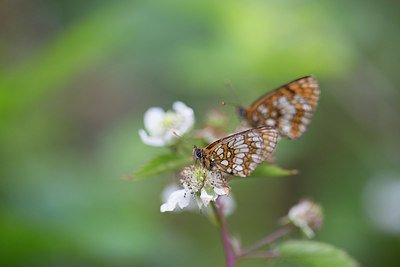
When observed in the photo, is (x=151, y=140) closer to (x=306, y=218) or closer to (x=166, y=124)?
(x=166, y=124)

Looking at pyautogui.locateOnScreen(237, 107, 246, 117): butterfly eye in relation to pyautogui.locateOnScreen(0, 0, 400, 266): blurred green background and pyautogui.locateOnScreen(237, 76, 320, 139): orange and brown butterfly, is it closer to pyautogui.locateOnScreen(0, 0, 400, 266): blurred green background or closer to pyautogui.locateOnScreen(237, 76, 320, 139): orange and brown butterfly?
pyautogui.locateOnScreen(237, 76, 320, 139): orange and brown butterfly

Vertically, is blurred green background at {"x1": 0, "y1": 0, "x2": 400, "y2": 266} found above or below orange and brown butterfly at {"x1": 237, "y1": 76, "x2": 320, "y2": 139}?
above

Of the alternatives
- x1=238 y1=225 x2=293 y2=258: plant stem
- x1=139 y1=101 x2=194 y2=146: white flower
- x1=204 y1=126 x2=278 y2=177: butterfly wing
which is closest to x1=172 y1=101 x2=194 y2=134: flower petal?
x1=139 y1=101 x2=194 y2=146: white flower

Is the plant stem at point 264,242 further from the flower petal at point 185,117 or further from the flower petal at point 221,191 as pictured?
the flower petal at point 185,117

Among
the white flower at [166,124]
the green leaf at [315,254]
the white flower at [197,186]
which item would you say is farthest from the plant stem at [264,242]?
the white flower at [166,124]

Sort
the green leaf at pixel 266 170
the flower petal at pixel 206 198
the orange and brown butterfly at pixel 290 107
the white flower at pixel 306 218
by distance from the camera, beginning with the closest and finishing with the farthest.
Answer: the flower petal at pixel 206 198
the green leaf at pixel 266 170
the white flower at pixel 306 218
the orange and brown butterfly at pixel 290 107

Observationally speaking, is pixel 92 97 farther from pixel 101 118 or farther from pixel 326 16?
pixel 326 16

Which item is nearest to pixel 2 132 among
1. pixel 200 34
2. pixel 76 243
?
pixel 76 243
